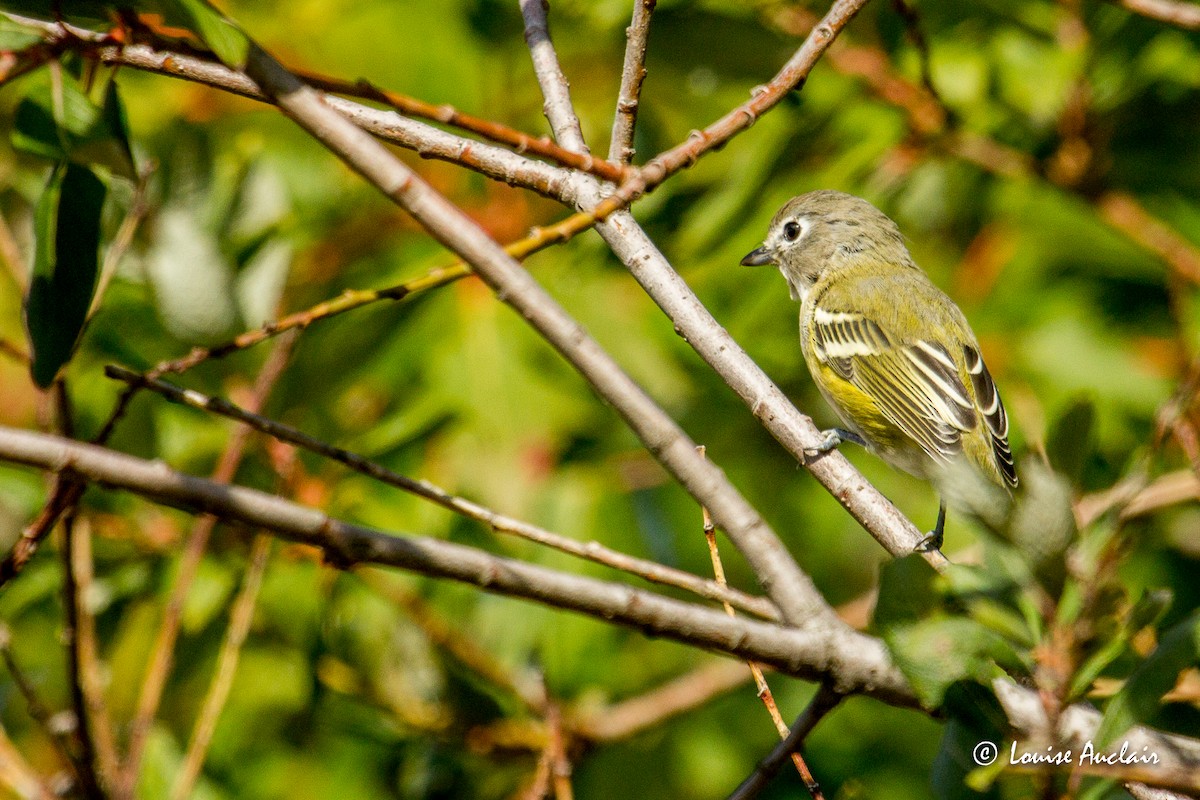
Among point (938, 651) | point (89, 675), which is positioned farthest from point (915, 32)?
point (89, 675)

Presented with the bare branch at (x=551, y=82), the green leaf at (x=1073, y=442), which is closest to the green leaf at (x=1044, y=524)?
the green leaf at (x=1073, y=442)

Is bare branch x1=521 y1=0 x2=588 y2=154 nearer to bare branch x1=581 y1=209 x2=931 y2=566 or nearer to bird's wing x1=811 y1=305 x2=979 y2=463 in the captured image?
bare branch x1=581 y1=209 x2=931 y2=566

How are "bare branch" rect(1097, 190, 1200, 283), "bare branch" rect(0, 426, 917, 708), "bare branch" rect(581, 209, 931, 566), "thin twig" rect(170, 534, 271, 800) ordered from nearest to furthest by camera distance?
"bare branch" rect(0, 426, 917, 708), "bare branch" rect(581, 209, 931, 566), "thin twig" rect(170, 534, 271, 800), "bare branch" rect(1097, 190, 1200, 283)

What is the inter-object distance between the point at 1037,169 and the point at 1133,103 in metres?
0.39

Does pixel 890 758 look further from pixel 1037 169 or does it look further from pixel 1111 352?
pixel 1037 169

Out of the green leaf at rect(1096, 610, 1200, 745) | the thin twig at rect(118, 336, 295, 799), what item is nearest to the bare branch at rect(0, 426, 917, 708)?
the green leaf at rect(1096, 610, 1200, 745)

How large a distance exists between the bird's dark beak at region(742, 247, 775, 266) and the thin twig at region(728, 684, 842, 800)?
7.80ft

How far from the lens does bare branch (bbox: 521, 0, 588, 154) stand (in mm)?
2162

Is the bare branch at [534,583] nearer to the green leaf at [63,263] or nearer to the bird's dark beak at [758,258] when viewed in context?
the green leaf at [63,263]

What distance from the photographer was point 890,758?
3.39 m

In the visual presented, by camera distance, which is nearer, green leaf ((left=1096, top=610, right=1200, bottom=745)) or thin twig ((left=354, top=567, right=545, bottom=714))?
green leaf ((left=1096, top=610, right=1200, bottom=745))

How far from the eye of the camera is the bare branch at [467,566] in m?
1.11

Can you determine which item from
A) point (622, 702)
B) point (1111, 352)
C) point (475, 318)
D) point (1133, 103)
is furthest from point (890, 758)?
point (1133, 103)

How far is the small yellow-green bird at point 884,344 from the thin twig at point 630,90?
139 centimetres
